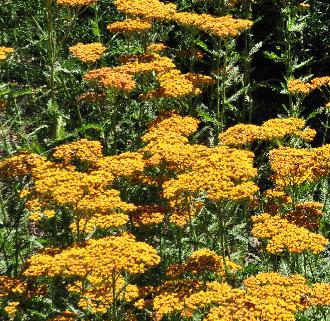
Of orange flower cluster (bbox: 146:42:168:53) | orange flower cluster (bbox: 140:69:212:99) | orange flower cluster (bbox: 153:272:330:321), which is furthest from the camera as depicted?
orange flower cluster (bbox: 146:42:168:53)

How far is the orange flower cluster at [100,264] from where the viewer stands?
4023 millimetres

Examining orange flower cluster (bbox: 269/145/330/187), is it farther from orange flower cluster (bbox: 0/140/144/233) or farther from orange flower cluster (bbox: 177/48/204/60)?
orange flower cluster (bbox: 177/48/204/60)

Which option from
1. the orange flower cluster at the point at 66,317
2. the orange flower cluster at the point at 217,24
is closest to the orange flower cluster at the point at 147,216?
the orange flower cluster at the point at 66,317

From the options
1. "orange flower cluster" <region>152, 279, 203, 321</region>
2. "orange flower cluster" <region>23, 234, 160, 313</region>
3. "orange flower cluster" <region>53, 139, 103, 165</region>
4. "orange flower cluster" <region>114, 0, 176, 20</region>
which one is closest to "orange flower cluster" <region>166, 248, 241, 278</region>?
"orange flower cluster" <region>152, 279, 203, 321</region>

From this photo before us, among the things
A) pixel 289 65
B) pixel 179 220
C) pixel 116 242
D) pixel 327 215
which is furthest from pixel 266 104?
pixel 116 242

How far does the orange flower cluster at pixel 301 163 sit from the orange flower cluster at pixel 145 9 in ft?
6.59

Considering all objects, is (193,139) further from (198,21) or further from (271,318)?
(271,318)

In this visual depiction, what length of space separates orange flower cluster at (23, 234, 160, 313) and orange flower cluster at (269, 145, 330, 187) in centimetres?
137

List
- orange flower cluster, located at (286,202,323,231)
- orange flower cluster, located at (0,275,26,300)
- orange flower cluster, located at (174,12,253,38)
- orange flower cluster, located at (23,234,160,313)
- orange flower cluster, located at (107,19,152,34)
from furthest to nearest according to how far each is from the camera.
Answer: orange flower cluster, located at (107,19,152,34)
orange flower cluster, located at (174,12,253,38)
orange flower cluster, located at (286,202,323,231)
orange flower cluster, located at (0,275,26,300)
orange flower cluster, located at (23,234,160,313)

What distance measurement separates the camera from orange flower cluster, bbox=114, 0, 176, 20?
21.4 feet

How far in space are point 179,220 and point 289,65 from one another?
114 inches

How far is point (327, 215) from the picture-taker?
6000 mm

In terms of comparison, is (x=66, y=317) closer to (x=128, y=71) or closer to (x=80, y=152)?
(x=80, y=152)

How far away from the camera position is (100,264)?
3.97 m
